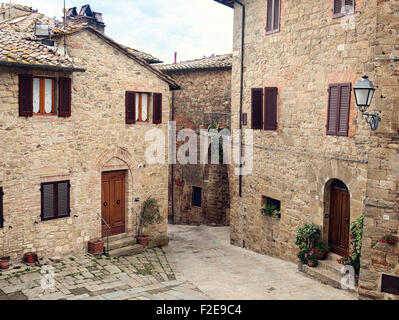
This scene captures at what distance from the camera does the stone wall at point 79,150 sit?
38.0ft

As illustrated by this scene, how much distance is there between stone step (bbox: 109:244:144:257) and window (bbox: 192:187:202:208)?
7.46 meters

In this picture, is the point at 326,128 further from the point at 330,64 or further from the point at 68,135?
the point at 68,135

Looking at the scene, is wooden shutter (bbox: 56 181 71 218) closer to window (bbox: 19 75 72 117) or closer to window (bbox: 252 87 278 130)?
window (bbox: 19 75 72 117)

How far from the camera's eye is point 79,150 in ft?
42.9

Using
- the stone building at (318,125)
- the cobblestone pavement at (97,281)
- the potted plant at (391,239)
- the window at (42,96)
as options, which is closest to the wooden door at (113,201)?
the cobblestone pavement at (97,281)

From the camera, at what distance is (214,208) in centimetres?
2091

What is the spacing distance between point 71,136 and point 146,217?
4013 millimetres

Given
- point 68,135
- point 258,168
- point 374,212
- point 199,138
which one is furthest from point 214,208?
point 374,212

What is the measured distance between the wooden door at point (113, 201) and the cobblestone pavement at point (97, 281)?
57.3 inches

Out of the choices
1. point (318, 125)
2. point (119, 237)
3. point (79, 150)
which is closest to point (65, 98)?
point (79, 150)

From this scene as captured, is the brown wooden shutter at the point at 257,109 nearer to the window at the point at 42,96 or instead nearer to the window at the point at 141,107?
the window at the point at 141,107

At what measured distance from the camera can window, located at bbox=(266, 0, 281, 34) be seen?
45.7 ft

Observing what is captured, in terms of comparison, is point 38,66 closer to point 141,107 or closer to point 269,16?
point 141,107

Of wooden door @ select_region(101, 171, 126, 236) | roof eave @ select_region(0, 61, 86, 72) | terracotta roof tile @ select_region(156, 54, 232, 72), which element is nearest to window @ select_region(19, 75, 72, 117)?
roof eave @ select_region(0, 61, 86, 72)
